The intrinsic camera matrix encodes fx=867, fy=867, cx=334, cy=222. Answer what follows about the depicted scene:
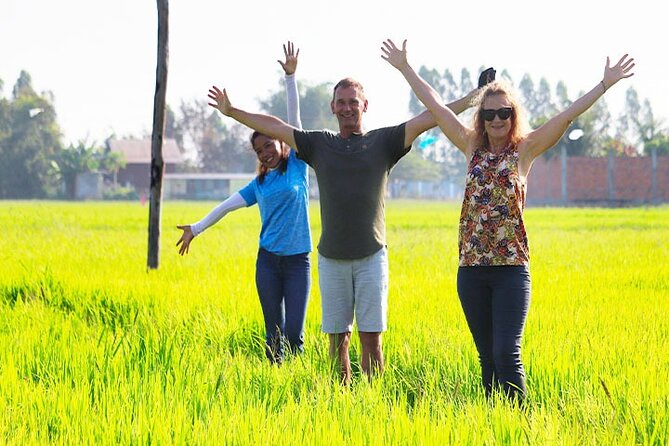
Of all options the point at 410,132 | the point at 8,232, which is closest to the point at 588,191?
the point at 8,232

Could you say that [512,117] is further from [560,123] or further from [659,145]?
[659,145]

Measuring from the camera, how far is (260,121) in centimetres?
424

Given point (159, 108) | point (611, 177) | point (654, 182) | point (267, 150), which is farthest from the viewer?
point (611, 177)

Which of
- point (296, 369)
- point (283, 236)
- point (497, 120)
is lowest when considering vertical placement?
point (296, 369)

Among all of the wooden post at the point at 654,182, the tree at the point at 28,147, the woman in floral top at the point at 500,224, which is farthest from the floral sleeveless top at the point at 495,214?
the tree at the point at 28,147

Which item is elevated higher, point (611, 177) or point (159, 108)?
point (611, 177)

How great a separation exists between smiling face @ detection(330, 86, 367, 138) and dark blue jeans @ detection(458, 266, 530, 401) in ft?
2.81

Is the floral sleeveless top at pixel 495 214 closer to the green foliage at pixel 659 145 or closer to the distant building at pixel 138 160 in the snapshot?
the green foliage at pixel 659 145

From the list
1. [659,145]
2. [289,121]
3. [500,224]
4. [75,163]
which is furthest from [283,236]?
[75,163]

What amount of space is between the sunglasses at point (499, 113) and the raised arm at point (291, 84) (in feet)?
3.75

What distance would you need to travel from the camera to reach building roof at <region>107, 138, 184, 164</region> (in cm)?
7731

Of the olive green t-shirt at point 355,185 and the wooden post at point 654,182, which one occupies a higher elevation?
the wooden post at point 654,182

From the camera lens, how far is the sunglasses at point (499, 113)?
12.2ft

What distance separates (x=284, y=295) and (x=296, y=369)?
576mm
